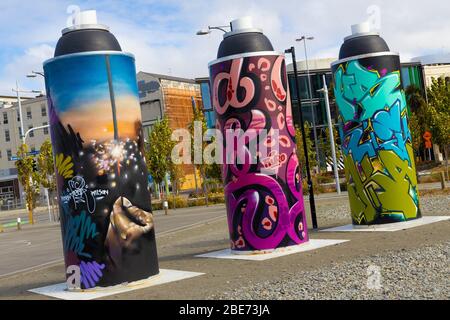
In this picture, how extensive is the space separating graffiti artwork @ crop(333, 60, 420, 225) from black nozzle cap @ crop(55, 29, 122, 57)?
24.2 feet

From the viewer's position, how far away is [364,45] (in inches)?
614

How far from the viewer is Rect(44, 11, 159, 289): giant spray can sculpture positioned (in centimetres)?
1038

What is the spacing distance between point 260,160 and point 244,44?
265 centimetres

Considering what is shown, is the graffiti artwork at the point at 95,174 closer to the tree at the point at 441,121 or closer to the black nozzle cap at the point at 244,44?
the black nozzle cap at the point at 244,44

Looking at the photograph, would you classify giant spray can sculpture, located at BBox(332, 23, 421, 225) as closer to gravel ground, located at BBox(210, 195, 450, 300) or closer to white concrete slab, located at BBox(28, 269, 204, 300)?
gravel ground, located at BBox(210, 195, 450, 300)

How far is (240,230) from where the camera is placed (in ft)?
43.3

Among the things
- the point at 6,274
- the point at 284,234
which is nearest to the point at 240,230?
the point at 284,234

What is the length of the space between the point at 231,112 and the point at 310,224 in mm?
7360

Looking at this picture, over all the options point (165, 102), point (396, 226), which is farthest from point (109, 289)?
point (165, 102)

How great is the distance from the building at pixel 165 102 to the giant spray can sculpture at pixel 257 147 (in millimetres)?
52802

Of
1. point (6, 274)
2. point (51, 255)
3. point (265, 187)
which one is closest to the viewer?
point (265, 187)

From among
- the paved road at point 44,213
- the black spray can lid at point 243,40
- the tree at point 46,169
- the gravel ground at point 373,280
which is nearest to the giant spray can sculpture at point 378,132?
the black spray can lid at point 243,40

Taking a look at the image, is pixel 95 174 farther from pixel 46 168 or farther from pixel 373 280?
pixel 46 168
